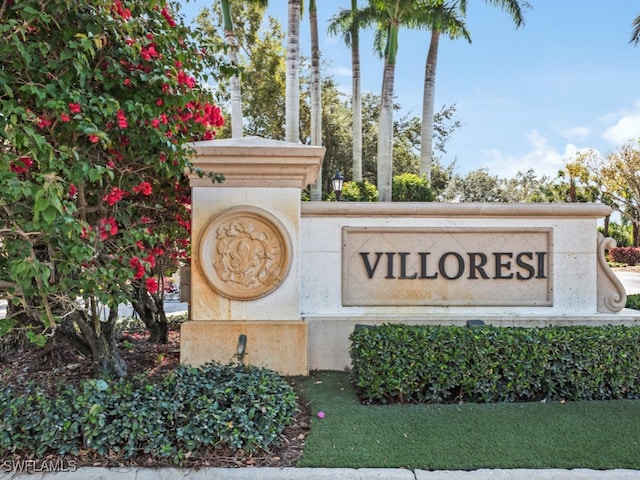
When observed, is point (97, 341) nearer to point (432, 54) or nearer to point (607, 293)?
point (607, 293)

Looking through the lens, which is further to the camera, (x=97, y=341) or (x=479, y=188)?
(x=479, y=188)

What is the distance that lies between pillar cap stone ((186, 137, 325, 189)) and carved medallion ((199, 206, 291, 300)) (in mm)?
377

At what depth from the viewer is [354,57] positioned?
21859 mm

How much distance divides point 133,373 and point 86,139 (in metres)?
2.71

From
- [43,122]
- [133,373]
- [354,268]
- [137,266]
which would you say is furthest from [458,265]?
[43,122]

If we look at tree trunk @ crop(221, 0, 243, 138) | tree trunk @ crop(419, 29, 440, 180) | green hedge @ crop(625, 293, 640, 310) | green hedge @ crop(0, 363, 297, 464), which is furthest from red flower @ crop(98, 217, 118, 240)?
tree trunk @ crop(419, 29, 440, 180)

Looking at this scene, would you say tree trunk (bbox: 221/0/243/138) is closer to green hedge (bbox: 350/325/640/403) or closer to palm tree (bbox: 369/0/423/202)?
palm tree (bbox: 369/0/423/202)

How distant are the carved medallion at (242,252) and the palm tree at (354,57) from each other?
16083 millimetres

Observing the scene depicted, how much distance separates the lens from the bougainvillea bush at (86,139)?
11.1 ft

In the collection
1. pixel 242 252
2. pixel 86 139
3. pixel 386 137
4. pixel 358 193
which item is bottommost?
pixel 242 252

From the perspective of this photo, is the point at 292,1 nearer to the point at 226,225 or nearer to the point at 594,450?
the point at 226,225

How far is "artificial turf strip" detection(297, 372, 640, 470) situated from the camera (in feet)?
10.9

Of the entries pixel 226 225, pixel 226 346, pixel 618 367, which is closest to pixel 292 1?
pixel 226 225

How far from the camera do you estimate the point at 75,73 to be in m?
3.71
